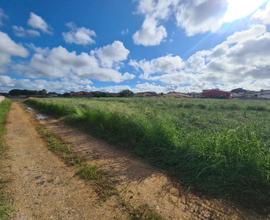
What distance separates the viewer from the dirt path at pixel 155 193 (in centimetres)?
390

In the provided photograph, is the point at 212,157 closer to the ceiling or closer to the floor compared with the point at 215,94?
closer to the ceiling

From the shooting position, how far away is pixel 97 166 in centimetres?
592

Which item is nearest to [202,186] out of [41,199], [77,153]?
[41,199]

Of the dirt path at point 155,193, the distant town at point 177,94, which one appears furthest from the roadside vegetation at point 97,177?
the distant town at point 177,94

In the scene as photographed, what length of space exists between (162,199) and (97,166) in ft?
6.94

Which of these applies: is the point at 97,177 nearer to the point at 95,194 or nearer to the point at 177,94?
the point at 95,194

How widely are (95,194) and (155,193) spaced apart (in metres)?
1.08

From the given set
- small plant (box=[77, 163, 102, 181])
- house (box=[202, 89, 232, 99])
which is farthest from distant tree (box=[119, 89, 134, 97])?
small plant (box=[77, 163, 102, 181])

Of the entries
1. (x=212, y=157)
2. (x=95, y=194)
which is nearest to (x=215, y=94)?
(x=212, y=157)

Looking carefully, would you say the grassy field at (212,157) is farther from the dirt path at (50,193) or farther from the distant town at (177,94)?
the distant town at (177,94)

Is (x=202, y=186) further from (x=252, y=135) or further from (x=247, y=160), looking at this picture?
(x=252, y=135)

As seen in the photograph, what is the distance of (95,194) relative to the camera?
14.5 ft

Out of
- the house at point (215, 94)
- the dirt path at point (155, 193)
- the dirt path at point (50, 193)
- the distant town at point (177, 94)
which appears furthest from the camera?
the distant town at point (177, 94)

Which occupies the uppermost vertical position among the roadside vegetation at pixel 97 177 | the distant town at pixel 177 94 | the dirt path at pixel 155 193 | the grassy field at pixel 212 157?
the grassy field at pixel 212 157
